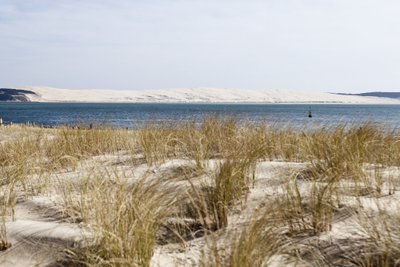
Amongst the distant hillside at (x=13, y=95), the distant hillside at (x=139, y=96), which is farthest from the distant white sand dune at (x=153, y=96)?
the distant hillside at (x=13, y=95)

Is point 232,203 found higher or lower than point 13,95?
higher

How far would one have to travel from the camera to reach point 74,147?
6559mm

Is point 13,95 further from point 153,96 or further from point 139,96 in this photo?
point 153,96

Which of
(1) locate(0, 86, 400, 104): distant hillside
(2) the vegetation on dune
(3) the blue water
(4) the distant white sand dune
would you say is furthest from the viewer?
(4) the distant white sand dune

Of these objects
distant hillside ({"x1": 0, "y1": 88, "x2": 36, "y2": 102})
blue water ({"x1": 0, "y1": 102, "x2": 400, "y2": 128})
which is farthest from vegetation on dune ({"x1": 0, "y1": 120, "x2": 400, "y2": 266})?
distant hillside ({"x1": 0, "y1": 88, "x2": 36, "y2": 102})

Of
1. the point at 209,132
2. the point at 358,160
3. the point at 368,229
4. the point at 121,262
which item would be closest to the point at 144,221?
the point at 121,262

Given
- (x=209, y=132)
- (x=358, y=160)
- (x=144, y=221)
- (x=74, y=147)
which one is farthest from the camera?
(x=74, y=147)

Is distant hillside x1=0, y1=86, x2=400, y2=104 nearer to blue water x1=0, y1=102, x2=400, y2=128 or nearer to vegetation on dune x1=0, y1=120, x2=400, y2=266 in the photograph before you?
blue water x1=0, y1=102, x2=400, y2=128

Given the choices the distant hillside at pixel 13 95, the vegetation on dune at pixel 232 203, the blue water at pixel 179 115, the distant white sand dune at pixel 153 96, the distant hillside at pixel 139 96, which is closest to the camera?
the vegetation on dune at pixel 232 203

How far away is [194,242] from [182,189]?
65 cm

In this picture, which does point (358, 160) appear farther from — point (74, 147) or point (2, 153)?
point (2, 153)

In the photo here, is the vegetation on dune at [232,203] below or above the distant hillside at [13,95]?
above

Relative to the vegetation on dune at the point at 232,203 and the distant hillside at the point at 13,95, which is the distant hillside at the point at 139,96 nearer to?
the distant hillside at the point at 13,95

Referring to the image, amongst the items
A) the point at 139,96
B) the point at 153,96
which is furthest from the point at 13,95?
the point at 153,96
